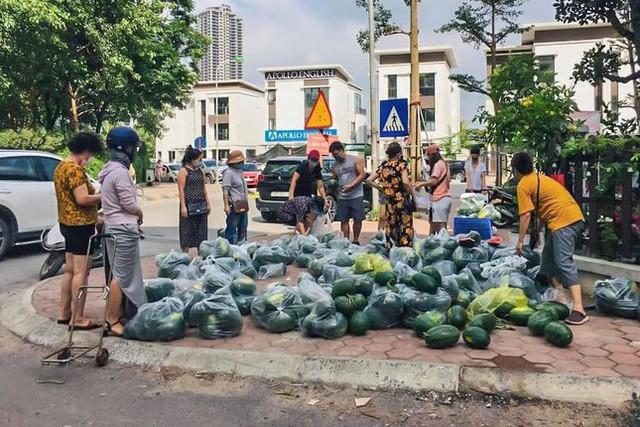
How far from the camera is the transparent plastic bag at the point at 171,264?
21.3ft

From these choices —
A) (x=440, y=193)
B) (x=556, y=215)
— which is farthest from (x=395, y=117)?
(x=556, y=215)

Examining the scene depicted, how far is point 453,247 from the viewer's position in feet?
22.1

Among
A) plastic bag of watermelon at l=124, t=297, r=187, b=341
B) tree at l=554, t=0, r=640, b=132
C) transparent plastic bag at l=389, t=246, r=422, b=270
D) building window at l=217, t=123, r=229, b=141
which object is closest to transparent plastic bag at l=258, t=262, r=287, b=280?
transparent plastic bag at l=389, t=246, r=422, b=270

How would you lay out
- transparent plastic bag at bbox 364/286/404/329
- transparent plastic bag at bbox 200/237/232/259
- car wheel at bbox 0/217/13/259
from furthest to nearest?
car wheel at bbox 0/217/13/259, transparent plastic bag at bbox 200/237/232/259, transparent plastic bag at bbox 364/286/404/329

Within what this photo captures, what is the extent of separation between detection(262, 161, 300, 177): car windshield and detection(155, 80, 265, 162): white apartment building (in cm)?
4860

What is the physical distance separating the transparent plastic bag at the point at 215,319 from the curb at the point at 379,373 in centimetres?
28

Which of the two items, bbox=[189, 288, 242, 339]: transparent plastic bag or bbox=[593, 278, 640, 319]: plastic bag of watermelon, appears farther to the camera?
bbox=[593, 278, 640, 319]: plastic bag of watermelon

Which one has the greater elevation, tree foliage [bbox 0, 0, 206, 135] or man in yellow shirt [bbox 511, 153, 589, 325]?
tree foliage [bbox 0, 0, 206, 135]

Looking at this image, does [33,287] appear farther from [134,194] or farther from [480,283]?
[480,283]

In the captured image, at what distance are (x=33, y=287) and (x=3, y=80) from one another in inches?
478

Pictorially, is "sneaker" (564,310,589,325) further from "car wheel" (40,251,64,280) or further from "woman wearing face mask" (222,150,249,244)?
"car wheel" (40,251,64,280)

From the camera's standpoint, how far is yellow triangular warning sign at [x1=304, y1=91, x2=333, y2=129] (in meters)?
11.2

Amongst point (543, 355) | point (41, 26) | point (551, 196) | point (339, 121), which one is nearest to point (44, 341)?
point (543, 355)

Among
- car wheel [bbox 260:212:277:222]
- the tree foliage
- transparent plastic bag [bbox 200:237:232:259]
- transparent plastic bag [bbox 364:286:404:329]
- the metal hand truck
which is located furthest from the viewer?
the tree foliage
